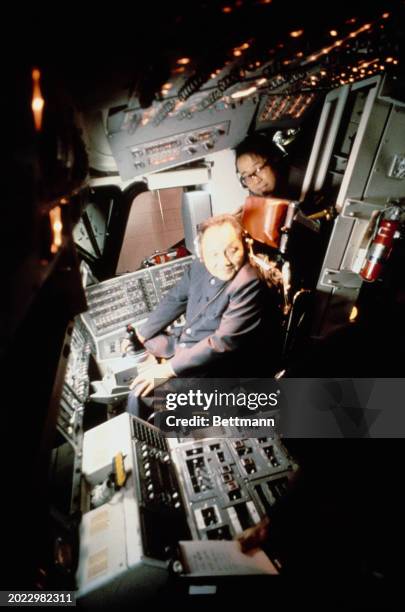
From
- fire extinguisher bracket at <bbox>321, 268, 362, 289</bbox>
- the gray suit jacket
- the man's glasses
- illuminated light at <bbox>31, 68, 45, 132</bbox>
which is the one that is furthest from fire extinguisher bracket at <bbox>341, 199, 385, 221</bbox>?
illuminated light at <bbox>31, 68, 45, 132</bbox>

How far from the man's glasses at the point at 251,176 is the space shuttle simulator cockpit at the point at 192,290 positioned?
23mm

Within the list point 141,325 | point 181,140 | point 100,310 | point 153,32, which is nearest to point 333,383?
point 141,325

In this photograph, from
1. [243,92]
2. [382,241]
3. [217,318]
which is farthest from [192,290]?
[382,241]

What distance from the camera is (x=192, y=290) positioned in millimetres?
2604

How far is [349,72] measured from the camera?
8.04ft

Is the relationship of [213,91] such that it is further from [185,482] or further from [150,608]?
[150,608]

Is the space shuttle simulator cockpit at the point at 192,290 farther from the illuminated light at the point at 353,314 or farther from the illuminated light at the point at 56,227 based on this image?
the illuminated light at the point at 353,314

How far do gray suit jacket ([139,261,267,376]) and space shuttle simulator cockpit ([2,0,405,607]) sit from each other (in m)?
0.02

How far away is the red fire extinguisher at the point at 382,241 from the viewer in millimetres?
3305

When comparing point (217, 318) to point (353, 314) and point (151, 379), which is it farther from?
point (353, 314)

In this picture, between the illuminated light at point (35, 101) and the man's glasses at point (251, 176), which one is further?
the man's glasses at point (251, 176)

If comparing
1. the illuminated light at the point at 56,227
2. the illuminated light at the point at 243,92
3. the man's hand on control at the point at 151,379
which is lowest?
the man's hand on control at the point at 151,379

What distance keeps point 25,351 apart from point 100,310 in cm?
163

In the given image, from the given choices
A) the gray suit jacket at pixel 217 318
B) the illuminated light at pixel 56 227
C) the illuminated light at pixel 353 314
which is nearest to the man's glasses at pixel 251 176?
the gray suit jacket at pixel 217 318
